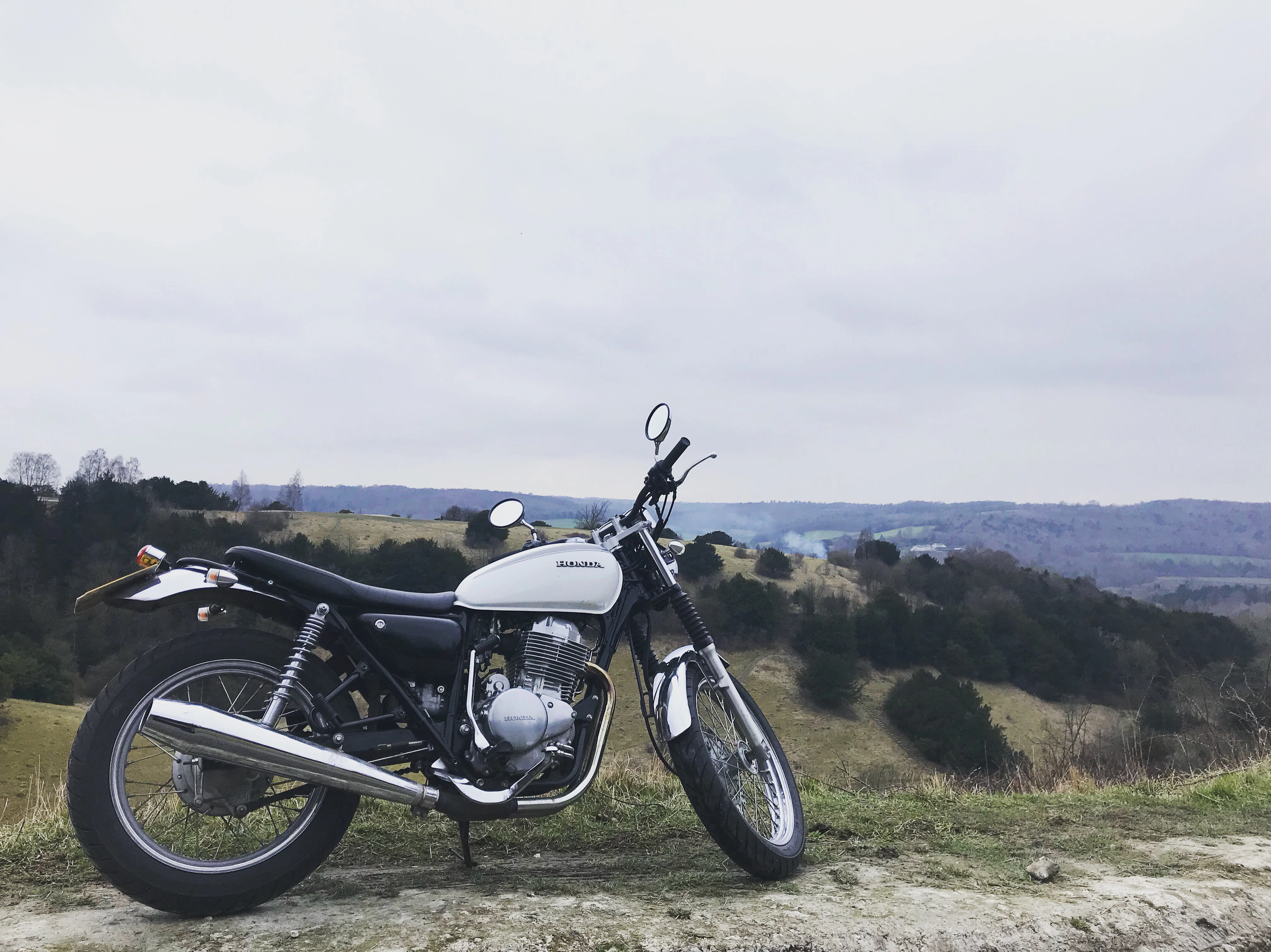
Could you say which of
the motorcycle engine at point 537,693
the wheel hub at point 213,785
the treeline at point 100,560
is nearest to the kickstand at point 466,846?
the motorcycle engine at point 537,693

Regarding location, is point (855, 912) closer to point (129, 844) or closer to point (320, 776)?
point (320, 776)

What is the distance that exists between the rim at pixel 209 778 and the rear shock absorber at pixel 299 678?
5 centimetres

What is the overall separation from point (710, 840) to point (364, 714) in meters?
2.18

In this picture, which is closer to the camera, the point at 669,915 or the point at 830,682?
the point at 669,915

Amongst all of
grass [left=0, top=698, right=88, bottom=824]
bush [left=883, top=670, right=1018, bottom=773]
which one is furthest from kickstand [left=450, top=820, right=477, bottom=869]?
bush [left=883, top=670, right=1018, bottom=773]

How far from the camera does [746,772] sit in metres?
4.87

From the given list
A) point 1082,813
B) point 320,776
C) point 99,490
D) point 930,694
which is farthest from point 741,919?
point 99,490

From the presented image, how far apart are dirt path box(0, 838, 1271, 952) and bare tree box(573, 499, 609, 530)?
1.86 m

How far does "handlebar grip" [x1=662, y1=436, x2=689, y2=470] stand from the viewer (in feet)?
15.2

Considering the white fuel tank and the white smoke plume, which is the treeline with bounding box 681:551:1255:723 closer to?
the white smoke plume

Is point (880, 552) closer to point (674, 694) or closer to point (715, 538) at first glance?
point (715, 538)

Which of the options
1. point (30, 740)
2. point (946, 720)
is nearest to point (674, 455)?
point (30, 740)

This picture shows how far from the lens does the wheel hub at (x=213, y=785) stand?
3.64 metres

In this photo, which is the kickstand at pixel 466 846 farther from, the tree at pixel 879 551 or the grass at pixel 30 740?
the tree at pixel 879 551
